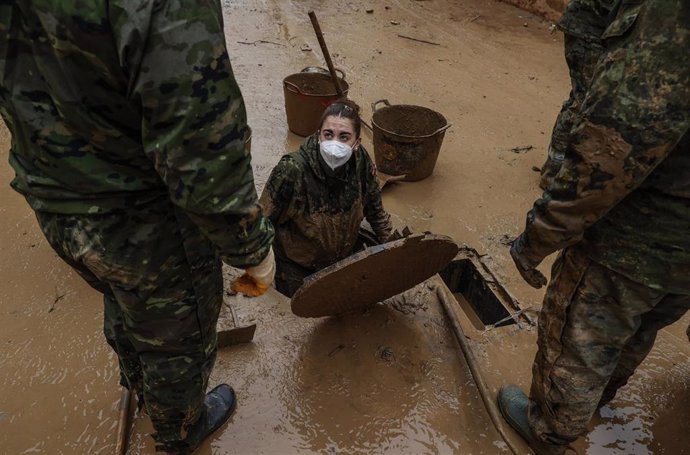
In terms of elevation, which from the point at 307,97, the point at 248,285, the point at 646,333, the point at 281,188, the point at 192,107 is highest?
the point at 192,107

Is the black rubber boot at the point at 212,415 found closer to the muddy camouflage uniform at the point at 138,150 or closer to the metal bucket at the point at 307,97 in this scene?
the muddy camouflage uniform at the point at 138,150

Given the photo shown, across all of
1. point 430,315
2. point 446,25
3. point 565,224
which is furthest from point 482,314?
point 446,25

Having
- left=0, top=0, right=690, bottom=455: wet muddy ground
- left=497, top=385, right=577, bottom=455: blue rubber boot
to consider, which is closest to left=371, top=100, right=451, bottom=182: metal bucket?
left=0, top=0, right=690, bottom=455: wet muddy ground

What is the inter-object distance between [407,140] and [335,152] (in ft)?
5.51

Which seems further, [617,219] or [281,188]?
[281,188]

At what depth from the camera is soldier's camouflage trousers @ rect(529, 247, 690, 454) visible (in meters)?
2.04

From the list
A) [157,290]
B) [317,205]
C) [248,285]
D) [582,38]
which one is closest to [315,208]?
[317,205]

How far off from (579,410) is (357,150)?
196 centimetres

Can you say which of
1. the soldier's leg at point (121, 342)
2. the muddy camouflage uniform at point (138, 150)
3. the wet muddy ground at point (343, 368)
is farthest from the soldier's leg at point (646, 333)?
the soldier's leg at point (121, 342)

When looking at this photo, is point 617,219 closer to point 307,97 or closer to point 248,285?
point 248,285

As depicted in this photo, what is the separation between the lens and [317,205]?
3244 millimetres

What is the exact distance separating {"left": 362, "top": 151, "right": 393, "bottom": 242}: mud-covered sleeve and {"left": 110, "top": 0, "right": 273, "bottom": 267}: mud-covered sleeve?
1.70 meters

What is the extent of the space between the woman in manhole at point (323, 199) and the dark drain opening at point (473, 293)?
29.4 inches

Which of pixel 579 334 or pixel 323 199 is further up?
pixel 579 334
